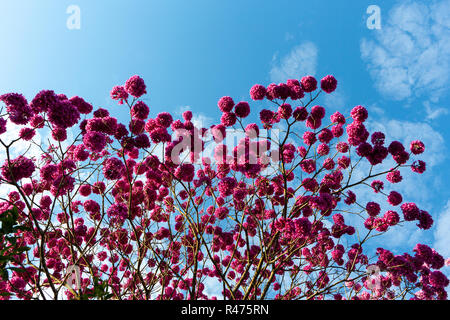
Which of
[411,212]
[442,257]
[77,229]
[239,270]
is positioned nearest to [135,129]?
[77,229]

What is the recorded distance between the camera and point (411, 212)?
18.1ft

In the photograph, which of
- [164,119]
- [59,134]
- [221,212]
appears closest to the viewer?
[59,134]

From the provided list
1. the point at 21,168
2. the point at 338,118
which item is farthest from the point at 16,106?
the point at 338,118

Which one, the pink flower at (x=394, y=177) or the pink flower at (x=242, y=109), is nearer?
the pink flower at (x=242, y=109)

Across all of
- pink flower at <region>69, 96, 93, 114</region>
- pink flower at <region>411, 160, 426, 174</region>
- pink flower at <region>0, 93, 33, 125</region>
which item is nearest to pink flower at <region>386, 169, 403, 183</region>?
pink flower at <region>411, 160, 426, 174</region>

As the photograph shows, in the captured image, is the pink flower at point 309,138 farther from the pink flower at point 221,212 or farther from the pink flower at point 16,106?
the pink flower at point 16,106

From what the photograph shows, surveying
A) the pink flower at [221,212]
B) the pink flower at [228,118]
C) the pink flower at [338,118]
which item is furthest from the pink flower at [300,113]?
the pink flower at [221,212]

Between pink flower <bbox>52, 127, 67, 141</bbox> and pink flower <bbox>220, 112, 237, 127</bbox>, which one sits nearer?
pink flower <bbox>52, 127, 67, 141</bbox>

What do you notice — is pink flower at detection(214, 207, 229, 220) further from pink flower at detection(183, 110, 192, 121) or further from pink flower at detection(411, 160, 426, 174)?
pink flower at detection(411, 160, 426, 174)

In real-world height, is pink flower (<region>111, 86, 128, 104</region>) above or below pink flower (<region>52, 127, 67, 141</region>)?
above

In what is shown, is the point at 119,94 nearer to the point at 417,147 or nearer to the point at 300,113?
the point at 300,113

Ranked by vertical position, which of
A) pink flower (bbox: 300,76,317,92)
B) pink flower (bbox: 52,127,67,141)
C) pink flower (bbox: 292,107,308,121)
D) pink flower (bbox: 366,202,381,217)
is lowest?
pink flower (bbox: 366,202,381,217)

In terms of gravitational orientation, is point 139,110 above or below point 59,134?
above
